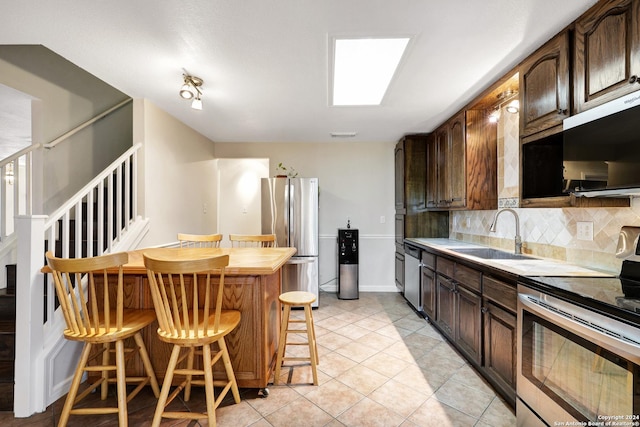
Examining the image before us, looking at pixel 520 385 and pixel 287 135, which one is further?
pixel 287 135

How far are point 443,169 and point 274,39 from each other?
2.46 meters

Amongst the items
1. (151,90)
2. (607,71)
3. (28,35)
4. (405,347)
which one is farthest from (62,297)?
(607,71)

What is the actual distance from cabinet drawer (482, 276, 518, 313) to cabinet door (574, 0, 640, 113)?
1091mm

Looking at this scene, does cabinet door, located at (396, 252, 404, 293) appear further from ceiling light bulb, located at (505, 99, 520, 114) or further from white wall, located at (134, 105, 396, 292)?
ceiling light bulb, located at (505, 99, 520, 114)

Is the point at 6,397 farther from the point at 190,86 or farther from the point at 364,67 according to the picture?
the point at 364,67

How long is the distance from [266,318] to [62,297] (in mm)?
1134

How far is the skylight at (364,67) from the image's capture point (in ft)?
6.37

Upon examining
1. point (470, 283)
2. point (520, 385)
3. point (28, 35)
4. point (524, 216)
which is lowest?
point (520, 385)

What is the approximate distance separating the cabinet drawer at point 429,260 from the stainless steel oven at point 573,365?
1.31 m

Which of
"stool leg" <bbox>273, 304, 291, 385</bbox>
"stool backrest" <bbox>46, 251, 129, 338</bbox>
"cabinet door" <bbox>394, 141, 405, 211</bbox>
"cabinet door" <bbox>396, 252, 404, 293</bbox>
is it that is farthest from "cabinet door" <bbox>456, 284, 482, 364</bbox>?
"stool backrest" <bbox>46, 251, 129, 338</bbox>

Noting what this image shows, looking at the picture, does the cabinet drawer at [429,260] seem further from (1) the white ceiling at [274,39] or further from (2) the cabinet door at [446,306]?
(1) the white ceiling at [274,39]

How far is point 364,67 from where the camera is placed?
7.47 feet

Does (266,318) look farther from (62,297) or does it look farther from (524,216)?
(524,216)

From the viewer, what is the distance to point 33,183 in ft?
9.03
